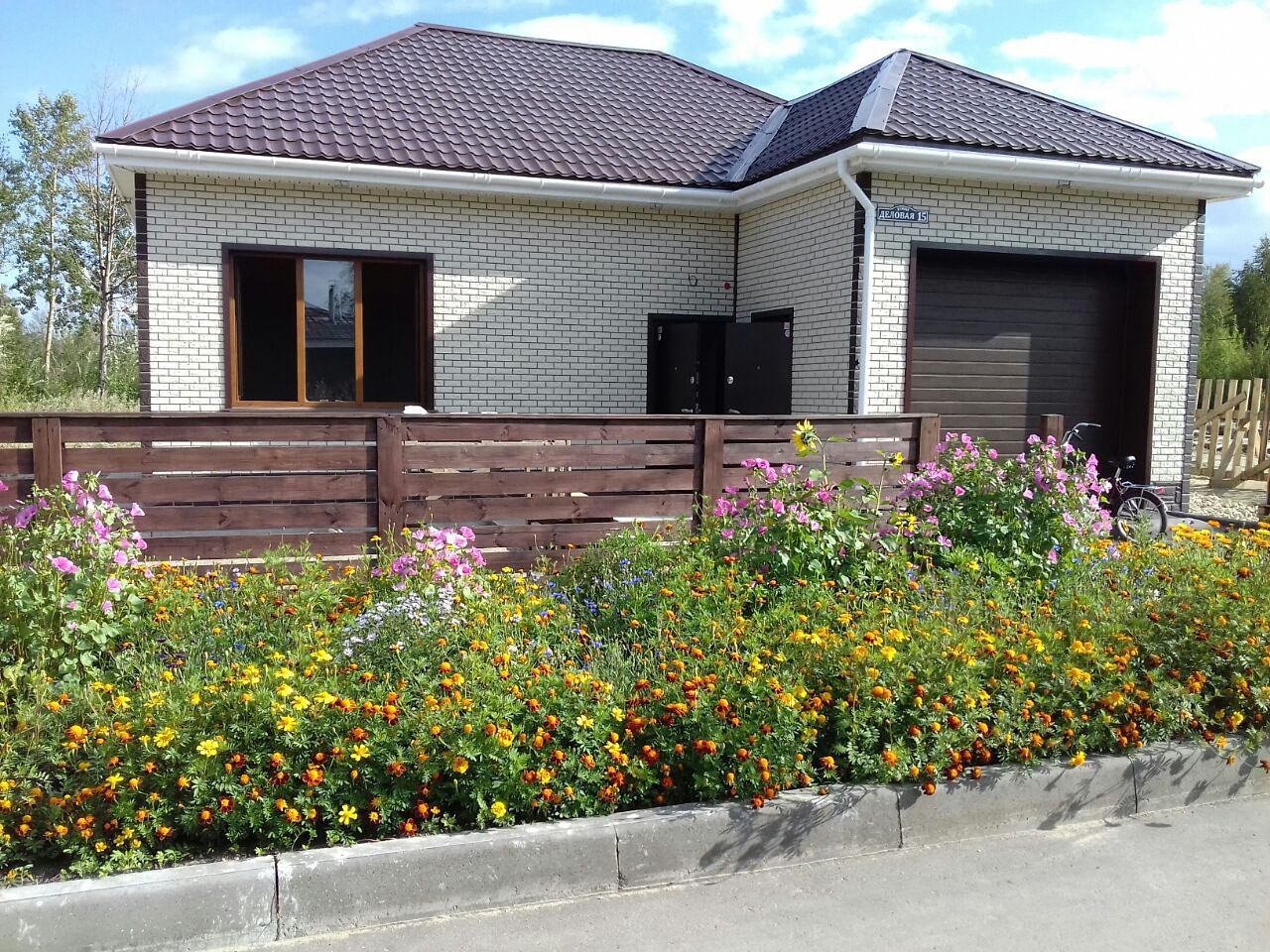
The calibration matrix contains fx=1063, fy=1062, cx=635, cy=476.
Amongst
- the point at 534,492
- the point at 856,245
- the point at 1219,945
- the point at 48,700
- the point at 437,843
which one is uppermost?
the point at 856,245

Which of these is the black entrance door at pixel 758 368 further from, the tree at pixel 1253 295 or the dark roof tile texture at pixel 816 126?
the tree at pixel 1253 295

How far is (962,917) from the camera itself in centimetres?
347

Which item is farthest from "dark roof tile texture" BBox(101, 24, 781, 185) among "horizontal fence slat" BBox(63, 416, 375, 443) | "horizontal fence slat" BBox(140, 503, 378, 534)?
"horizontal fence slat" BBox(140, 503, 378, 534)

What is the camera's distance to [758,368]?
37.2 feet

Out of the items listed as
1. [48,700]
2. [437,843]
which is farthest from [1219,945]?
[48,700]

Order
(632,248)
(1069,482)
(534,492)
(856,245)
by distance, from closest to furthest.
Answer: (1069,482), (534,492), (856,245), (632,248)

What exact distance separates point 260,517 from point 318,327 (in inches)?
193

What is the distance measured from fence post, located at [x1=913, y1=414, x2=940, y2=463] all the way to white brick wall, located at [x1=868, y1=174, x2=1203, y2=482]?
90.6 inches

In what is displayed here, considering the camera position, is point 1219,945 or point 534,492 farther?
point 534,492

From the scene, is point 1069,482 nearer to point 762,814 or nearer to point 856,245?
point 762,814

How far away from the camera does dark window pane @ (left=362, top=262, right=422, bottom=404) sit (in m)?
11.1

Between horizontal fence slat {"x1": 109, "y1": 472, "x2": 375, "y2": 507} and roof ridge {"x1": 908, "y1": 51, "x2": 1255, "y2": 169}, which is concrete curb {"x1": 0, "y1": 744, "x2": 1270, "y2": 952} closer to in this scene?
horizontal fence slat {"x1": 109, "y1": 472, "x2": 375, "y2": 507}

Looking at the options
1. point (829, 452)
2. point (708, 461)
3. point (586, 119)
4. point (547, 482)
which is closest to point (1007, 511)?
point (829, 452)

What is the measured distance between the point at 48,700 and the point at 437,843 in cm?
166
